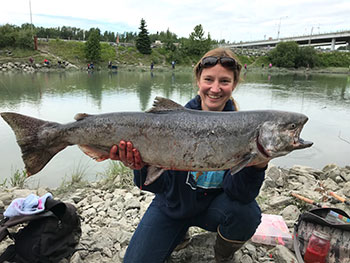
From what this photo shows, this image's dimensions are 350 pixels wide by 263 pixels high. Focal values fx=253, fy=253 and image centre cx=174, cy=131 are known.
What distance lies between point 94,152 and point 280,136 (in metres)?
2.09

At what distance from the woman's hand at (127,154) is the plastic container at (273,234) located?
86.7 inches

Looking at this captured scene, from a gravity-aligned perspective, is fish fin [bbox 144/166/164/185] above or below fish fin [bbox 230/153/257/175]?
below

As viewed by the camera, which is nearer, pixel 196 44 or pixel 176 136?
pixel 176 136

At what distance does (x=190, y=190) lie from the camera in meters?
3.15

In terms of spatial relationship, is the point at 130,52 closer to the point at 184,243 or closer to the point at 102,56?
the point at 102,56

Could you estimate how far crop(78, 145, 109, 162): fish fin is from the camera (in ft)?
9.75

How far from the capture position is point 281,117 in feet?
8.70

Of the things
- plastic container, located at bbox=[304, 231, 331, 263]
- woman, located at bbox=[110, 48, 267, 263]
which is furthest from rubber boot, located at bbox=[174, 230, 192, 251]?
plastic container, located at bbox=[304, 231, 331, 263]

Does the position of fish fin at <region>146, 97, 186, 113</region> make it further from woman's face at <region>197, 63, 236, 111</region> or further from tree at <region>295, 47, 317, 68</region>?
tree at <region>295, 47, 317, 68</region>

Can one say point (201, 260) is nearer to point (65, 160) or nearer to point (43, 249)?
point (43, 249)

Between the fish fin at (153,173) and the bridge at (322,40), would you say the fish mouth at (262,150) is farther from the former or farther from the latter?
the bridge at (322,40)

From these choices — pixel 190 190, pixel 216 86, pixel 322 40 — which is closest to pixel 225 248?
pixel 190 190

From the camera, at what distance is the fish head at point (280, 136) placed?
102 inches

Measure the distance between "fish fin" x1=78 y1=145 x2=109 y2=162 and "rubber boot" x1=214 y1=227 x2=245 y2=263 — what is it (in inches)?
69.1
